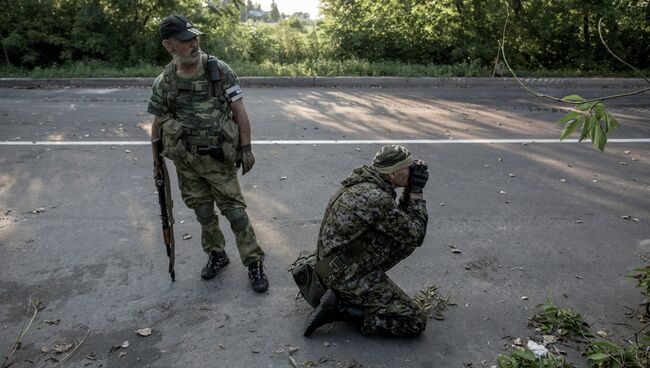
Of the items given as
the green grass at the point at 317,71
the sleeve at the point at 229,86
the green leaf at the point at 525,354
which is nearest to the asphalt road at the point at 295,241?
the green leaf at the point at 525,354

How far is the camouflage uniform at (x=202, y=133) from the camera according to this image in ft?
12.3

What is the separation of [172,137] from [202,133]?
0.69 ft

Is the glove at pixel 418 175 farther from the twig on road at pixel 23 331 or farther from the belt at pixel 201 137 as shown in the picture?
the twig on road at pixel 23 331

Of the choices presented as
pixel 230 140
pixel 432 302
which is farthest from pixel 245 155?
pixel 432 302

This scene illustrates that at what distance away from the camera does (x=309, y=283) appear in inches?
139

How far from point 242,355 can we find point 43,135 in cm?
593

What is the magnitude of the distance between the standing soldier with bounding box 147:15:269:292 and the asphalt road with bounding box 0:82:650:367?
→ 2.08 feet

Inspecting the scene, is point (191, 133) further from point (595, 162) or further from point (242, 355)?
point (595, 162)

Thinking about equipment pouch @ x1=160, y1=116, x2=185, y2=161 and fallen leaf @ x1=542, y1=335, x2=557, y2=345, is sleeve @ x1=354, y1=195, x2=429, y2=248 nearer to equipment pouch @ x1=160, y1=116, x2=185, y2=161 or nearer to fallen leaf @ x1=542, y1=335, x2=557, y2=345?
fallen leaf @ x1=542, y1=335, x2=557, y2=345

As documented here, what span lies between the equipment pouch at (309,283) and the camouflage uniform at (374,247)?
7 cm

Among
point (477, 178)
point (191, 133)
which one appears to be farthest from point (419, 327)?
point (477, 178)

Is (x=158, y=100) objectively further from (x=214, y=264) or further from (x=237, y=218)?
(x=214, y=264)

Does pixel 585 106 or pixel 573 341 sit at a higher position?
pixel 585 106

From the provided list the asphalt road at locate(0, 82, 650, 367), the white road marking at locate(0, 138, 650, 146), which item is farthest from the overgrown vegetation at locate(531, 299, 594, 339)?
the white road marking at locate(0, 138, 650, 146)
